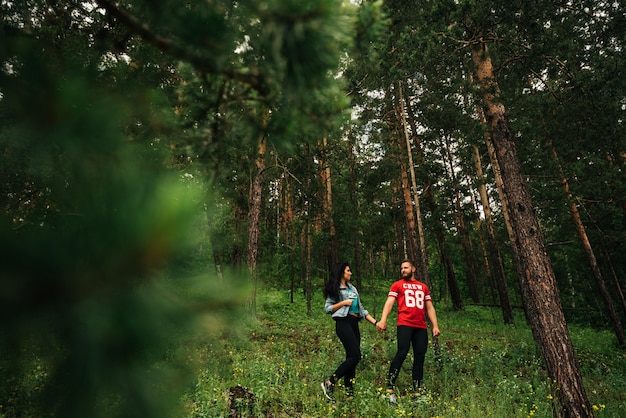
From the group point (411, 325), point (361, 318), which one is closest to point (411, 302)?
point (411, 325)

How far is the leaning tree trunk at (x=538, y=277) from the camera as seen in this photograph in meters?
4.81

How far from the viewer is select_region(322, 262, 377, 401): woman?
4.66 m

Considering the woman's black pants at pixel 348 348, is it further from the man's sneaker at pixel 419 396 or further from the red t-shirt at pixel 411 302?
the man's sneaker at pixel 419 396

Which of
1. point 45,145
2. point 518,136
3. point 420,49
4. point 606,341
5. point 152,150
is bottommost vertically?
point 606,341

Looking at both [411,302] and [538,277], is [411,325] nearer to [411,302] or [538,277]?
[411,302]

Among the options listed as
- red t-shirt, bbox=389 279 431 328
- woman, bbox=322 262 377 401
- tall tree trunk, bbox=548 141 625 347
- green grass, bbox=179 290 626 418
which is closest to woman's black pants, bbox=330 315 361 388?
woman, bbox=322 262 377 401

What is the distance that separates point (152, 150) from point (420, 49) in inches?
257

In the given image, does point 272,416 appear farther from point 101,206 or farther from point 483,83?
point 483,83

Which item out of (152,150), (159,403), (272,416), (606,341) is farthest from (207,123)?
(606,341)

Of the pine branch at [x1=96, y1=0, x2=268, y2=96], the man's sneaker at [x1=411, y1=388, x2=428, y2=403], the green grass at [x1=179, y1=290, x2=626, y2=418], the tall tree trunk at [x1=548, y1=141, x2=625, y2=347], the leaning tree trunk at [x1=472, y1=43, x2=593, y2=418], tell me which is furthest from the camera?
the tall tree trunk at [x1=548, y1=141, x2=625, y2=347]

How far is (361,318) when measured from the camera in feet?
16.5

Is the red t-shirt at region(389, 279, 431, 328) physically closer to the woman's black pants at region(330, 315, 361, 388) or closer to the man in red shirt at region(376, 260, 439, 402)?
the man in red shirt at region(376, 260, 439, 402)

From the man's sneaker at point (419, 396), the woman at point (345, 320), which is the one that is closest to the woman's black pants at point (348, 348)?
the woman at point (345, 320)

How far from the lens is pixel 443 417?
4.15 metres
